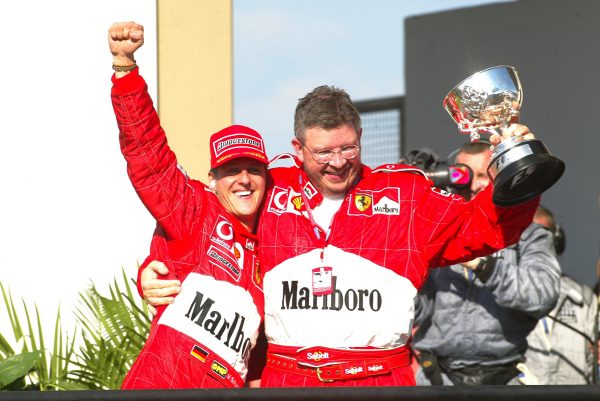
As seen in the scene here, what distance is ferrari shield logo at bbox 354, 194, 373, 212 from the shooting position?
409 centimetres

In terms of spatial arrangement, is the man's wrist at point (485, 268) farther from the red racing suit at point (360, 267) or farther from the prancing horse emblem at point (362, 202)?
the prancing horse emblem at point (362, 202)

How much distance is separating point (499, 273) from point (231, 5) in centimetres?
215

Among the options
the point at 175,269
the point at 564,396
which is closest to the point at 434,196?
the point at 175,269

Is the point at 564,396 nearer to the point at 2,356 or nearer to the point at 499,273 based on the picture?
the point at 499,273

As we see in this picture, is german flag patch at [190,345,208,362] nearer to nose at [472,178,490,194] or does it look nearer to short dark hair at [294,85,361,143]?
short dark hair at [294,85,361,143]

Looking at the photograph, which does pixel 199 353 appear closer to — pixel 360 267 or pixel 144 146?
pixel 360 267

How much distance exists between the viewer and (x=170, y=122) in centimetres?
615

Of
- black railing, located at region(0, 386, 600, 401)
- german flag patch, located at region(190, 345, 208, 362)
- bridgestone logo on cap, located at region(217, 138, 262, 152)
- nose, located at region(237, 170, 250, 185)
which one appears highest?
bridgestone logo on cap, located at region(217, 138, 262, 152)

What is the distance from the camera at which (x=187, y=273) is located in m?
4.04

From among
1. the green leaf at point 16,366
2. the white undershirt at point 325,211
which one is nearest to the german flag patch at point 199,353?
the white undershirt at point 325,211

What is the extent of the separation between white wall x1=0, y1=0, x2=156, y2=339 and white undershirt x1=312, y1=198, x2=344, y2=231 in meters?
2.08

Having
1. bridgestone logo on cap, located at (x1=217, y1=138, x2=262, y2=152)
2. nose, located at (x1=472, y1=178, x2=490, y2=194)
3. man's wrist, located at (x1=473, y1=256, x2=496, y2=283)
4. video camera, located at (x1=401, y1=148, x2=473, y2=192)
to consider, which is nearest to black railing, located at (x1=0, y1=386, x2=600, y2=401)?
bridgestone logo on cap, located at (x1=217, y1=138, x2=262, y2=152)

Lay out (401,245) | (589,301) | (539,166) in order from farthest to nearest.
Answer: (589,301) < (401,245) < (539,166)

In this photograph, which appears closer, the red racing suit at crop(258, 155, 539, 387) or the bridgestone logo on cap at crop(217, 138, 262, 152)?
the red racing suit at crop(258, 155, 539, 387)
